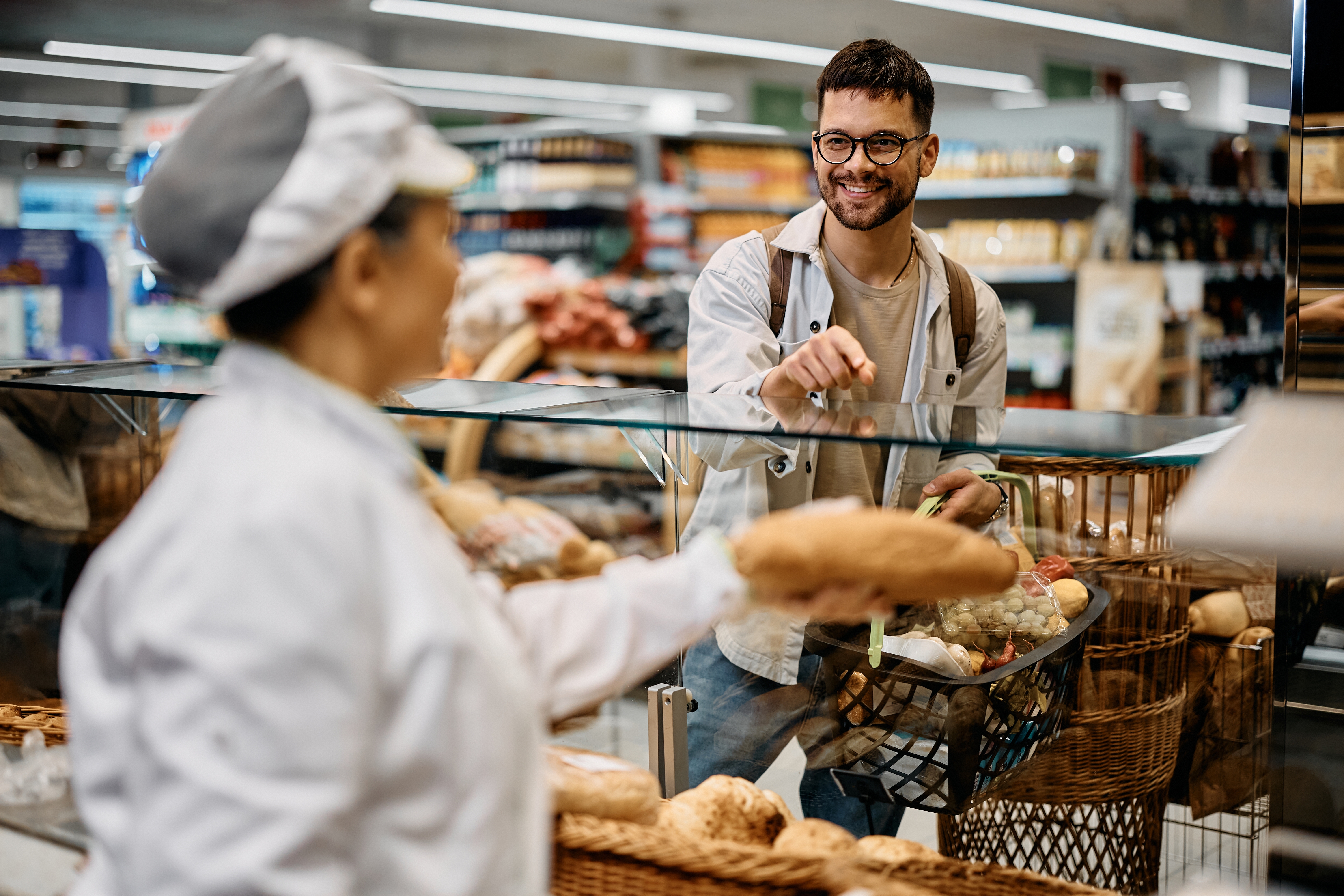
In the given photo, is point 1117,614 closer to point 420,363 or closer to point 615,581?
point 615,581

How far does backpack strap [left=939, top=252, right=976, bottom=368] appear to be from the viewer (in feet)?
7.84

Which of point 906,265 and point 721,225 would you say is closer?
point 906,265

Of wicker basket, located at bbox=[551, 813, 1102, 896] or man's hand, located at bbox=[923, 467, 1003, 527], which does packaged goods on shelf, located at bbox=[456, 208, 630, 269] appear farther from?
wicker basket, located at bbox=[551, 813, 1102, 896]

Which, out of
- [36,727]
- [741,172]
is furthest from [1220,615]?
[741,172]

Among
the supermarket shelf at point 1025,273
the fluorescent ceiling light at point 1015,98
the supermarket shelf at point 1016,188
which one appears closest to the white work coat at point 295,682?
the supermarket shelf at point 1016,188

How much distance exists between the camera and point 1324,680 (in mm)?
1581

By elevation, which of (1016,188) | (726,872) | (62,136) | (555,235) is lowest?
(726,872)

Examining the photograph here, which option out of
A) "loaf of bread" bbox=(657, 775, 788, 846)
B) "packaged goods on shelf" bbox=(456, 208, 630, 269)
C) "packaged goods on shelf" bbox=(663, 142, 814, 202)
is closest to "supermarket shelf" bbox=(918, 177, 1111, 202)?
"packaged goods on shelf" bbox=(663, 142, 814, 202)

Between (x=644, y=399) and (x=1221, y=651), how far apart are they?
0.94 metres

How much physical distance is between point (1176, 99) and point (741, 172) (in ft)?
28.1

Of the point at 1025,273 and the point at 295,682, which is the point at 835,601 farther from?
the point at 1025,273

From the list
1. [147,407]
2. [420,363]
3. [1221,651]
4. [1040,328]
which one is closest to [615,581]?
[420,363]

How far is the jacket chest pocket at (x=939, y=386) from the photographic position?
233cm

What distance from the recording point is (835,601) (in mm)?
1157
